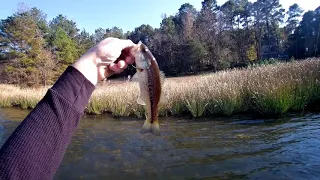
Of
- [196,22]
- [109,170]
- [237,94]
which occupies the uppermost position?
[196,22]

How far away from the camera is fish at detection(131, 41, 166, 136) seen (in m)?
1.77

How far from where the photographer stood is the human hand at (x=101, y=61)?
3.80 ft

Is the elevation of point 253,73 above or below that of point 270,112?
above

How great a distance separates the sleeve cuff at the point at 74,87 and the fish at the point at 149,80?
0.54m

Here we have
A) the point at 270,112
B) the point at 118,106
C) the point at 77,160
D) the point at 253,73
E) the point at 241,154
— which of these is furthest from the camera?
the point at 118,106

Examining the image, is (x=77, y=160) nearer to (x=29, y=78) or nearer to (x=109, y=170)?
(x=109, y=170)

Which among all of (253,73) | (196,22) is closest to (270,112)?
(253,73)

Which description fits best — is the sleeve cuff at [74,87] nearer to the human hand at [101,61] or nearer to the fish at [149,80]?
the human hand at [101,61]

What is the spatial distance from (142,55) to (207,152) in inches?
195

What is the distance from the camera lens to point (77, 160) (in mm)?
6566

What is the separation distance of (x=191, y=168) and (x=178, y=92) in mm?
6691

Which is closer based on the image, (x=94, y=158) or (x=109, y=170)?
(x=109, y=170)

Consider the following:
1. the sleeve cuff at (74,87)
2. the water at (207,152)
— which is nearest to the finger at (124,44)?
the sleeve cuff at (74,87)

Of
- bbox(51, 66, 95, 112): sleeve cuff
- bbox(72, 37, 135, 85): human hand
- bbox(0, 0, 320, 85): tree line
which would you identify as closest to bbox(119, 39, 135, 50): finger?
bbox(72, 37, 135, 85): human hand
